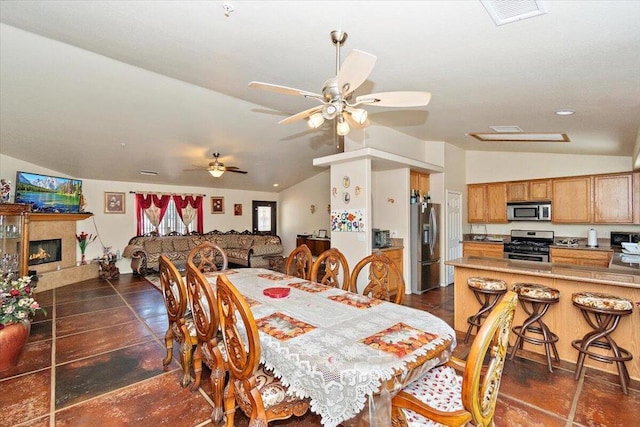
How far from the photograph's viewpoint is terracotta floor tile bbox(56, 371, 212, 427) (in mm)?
1978

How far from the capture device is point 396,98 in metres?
2.03

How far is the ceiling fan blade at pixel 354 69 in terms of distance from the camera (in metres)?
1.61

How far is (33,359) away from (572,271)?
5.25m

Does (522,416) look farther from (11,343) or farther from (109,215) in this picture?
(109,215)

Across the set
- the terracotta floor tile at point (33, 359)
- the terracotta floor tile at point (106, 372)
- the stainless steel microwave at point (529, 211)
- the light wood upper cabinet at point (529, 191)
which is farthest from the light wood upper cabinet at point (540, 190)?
the terracotta floor tile at point (33, 359)

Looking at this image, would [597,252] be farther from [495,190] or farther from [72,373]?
[72,373]

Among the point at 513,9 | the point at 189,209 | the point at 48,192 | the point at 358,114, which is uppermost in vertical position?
the point at 513,9

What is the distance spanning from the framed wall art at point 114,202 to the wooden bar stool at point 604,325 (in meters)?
8.55

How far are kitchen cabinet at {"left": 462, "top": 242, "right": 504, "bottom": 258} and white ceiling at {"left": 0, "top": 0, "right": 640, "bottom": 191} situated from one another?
182 centimetres

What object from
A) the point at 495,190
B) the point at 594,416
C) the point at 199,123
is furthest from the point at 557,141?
the point at 199,123

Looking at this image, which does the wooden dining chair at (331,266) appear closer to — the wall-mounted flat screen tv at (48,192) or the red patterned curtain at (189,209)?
the wall-mounted flat screen tv at (48,192)

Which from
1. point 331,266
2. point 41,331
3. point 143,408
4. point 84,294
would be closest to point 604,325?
point 331,266

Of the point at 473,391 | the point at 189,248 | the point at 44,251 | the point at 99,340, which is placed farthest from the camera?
the point at 189,248

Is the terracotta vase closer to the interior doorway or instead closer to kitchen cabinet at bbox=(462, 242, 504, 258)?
the interior doorway
